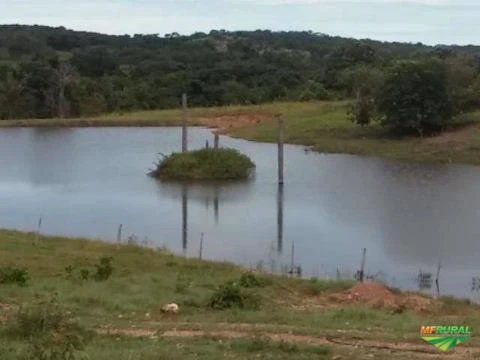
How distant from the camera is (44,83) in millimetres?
53094

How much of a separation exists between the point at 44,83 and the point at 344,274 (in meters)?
39.5

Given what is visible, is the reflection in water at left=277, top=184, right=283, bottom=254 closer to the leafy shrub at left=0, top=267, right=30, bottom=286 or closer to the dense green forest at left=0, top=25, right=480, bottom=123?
the leafy shrub at left=0, top=267, right=30, bottom=286

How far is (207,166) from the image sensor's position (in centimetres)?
3067

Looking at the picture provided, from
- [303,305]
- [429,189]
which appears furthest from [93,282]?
[429,189]

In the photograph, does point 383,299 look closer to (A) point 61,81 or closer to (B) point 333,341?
(B) point 333,341

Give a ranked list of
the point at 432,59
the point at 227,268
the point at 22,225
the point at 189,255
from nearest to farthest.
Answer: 1. the point at 227,268
2. the point at 189,255
3. the point at 22,225
4. the point at 432,59

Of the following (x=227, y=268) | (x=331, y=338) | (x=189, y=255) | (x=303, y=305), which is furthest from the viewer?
(x=189, y=255)

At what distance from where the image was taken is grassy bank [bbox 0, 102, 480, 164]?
34.8m

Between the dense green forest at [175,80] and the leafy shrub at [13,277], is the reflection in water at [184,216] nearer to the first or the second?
the leafy shrub at [13,277]

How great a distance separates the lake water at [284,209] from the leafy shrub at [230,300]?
469 cm

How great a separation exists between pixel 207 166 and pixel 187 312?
1934cm

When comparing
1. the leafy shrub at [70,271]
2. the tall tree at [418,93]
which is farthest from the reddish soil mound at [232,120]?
the leafy shrub at [70,271]

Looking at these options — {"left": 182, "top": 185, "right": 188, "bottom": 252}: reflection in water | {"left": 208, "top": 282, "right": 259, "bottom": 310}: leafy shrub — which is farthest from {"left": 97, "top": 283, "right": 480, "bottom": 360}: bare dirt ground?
{"left": 182, "top": 185, "right": 188, "bottom": 252}: reflection in water

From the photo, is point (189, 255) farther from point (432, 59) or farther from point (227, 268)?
point (432, 59)
